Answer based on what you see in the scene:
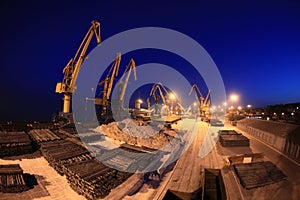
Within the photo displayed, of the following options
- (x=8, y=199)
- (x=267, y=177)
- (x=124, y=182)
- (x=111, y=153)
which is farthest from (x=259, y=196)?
(x=8, y=199)

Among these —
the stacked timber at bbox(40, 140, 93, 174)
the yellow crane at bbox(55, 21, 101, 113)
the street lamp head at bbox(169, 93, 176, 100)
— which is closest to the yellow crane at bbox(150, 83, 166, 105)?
the street lamp head at bbox(169, 93, 176, 100)

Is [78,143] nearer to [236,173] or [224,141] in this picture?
[236,173]

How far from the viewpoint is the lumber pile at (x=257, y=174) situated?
7.57 metres

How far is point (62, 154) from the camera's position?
11094mm

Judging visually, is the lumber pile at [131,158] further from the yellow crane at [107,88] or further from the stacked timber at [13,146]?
the yellow crane at [107,88]

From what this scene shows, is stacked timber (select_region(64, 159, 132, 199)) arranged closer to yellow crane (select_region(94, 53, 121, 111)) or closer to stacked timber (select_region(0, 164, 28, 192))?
stacked timber (select_region(0, 164, 28, 192))

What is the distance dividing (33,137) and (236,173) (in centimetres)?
1680

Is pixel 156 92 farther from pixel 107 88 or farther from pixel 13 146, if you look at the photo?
pixel 13 146

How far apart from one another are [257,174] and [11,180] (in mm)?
11631

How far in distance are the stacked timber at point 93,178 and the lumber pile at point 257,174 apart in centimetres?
576

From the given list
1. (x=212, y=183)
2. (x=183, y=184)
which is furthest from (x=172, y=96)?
(x=183, y=184)

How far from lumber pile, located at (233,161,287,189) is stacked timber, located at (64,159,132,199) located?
18.9 ft

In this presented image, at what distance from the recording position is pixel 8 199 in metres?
6.81

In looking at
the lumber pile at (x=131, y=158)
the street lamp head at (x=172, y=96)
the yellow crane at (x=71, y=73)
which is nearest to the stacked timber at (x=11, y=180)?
the lumber pile at (x=131, y=158)
